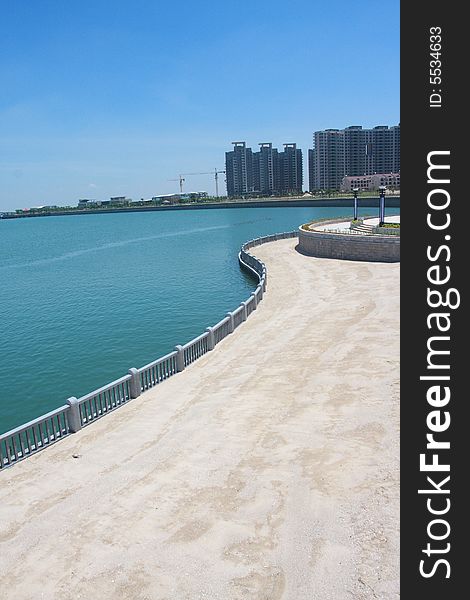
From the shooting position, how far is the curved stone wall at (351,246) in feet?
118

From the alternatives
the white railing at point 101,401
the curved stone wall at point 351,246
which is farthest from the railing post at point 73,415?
the curved stone wall at point 351,246

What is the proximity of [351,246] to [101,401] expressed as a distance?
29891 millimetres

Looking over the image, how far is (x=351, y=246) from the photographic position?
38562mm

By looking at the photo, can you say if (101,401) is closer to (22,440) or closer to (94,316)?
(22,440)

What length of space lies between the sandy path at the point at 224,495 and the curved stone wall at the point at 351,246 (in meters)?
22.8

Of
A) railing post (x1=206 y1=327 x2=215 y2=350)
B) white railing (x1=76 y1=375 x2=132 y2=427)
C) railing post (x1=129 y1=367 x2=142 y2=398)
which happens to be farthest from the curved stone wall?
white railing (x1=76 y1=375 x2=132 y2=427)

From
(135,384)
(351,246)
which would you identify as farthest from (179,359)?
(351,246)

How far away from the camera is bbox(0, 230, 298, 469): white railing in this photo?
34.5 ft

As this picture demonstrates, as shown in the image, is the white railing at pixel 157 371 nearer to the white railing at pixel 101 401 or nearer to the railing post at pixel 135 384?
the railing post at pixel 135 384

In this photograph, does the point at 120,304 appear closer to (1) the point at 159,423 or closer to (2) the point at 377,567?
(1) the point at 159,423

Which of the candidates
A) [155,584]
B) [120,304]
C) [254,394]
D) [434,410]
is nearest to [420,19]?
[434,410]

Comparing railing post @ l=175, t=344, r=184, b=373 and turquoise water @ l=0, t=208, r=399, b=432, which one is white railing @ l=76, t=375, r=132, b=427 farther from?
turquoise water @ l=0, t=208, r=399, b=432

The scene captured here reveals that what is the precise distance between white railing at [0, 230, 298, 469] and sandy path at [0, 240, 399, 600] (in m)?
0.43

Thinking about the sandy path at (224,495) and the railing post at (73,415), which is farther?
the railing post at (73,415)
